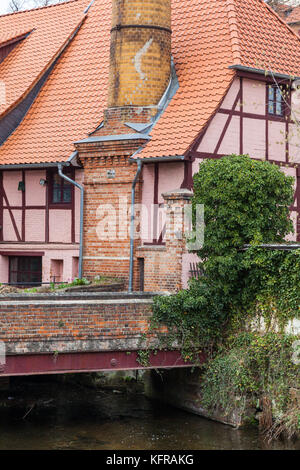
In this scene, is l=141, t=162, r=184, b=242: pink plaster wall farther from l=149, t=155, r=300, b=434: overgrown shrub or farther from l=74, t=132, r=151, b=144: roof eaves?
l=149, t=155, r=300, b=434: overgrown shrub

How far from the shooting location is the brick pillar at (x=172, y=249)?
57.5 feet

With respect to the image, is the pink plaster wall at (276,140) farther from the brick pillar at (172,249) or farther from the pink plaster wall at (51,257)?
the pink plaster wall at (51,257)

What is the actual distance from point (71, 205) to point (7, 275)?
2.89 metres

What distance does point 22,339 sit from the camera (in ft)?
47.1

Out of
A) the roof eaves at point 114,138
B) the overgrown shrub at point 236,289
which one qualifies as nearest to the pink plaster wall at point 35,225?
the roof eaves at point 114,138

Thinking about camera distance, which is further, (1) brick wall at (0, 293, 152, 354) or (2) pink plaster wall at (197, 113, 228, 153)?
(2) pink plaster wall at (197, 113, 228, 153)

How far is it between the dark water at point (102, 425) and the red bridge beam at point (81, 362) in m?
1.14

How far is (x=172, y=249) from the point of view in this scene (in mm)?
17734

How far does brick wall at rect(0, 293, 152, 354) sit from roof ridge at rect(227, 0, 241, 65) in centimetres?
723

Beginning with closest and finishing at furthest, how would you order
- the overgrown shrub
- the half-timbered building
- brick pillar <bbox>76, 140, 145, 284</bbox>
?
the overgrown shrub → the half-timbered building → brick pillar <bbox>76, 140, 145, 284</bbox>

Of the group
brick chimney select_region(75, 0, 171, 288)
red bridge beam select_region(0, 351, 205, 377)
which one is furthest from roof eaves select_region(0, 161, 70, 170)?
red bridge beam select_region(0, 351, 205, 377)

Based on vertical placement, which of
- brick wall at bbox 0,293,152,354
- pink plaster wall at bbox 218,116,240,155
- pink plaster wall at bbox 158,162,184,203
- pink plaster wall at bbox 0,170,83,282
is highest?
pink plaster wall at bbox 218,116,240,155

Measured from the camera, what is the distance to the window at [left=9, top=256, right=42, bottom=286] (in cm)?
2252

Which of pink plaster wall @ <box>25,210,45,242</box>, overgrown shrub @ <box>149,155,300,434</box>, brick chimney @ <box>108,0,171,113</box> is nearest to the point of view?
overgrown shrub @ <box>149,155,300,434</box>
